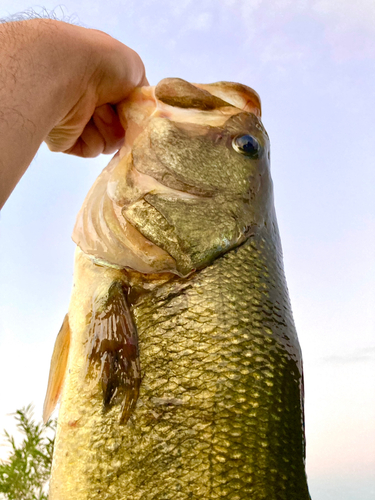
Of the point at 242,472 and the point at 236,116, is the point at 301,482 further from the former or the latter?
the point at 236,116

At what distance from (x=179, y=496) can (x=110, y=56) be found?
1.96 meters

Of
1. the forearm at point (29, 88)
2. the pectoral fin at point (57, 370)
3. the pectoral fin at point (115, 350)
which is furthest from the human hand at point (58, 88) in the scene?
the pectoral fin at point (57, 370)

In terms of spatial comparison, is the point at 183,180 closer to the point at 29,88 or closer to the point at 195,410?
the point at 29,88

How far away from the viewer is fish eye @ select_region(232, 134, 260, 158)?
2.46 m

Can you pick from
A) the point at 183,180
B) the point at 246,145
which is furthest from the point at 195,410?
the point at 246,145

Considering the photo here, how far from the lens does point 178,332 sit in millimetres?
1972

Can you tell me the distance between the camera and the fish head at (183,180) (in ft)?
6.98

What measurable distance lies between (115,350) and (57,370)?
41cm

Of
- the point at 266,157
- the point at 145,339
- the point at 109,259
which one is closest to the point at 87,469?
the point at 145,339

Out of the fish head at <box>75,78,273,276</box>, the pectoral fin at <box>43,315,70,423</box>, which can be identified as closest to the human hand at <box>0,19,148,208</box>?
the fish head at <box>75,78,273,276</box>

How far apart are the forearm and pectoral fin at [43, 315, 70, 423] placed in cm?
81

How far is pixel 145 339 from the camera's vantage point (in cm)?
197

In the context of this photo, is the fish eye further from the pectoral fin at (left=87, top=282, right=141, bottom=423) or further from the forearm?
the pectoral fin at (left=87, top=282, right=141, bottom=423)

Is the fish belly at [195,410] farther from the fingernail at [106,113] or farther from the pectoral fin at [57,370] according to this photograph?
the fingernail at [106,113]
